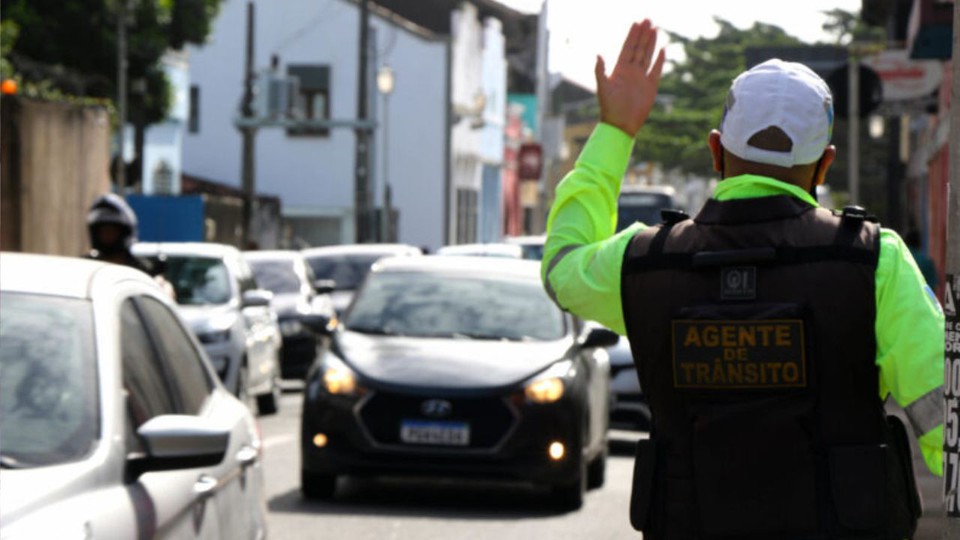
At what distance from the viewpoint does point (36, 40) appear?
46.6 meters

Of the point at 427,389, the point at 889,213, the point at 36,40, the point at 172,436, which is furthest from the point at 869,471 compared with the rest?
the point at 36,40

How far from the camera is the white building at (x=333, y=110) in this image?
6675 cm

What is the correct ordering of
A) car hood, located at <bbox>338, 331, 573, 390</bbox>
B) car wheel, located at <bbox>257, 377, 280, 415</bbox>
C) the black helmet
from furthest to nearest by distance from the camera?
car wheel, located at <bbox>257, 377, 280, 415</bbox>
car hood, located at <bbox>338, 331, 573, 390</bbox>
the black helmet

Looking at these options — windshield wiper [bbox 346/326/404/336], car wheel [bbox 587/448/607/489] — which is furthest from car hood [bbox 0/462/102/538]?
car wheel [bbox 587/448/607/489]

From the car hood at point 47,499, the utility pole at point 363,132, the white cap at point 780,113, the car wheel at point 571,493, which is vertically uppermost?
the utility pole at point 363,132

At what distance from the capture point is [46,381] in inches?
238

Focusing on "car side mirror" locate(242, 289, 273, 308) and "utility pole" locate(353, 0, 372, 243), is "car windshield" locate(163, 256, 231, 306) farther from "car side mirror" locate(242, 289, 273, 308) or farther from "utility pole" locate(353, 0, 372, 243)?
"utility pole" locate(353, 0, 372, 243)

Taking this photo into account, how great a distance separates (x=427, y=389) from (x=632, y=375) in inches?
244

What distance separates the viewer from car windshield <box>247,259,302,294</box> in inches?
1094

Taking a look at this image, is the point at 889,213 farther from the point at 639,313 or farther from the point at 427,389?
the point at 639,313

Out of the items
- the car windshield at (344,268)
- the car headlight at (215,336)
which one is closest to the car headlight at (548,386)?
the car headlight at (215,336)

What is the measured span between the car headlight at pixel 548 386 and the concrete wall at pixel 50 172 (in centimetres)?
1022

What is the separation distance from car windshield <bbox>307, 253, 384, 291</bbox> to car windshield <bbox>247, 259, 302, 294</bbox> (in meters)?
2.05

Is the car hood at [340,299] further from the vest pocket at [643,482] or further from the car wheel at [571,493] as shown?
the vest pocket at [643,482]
